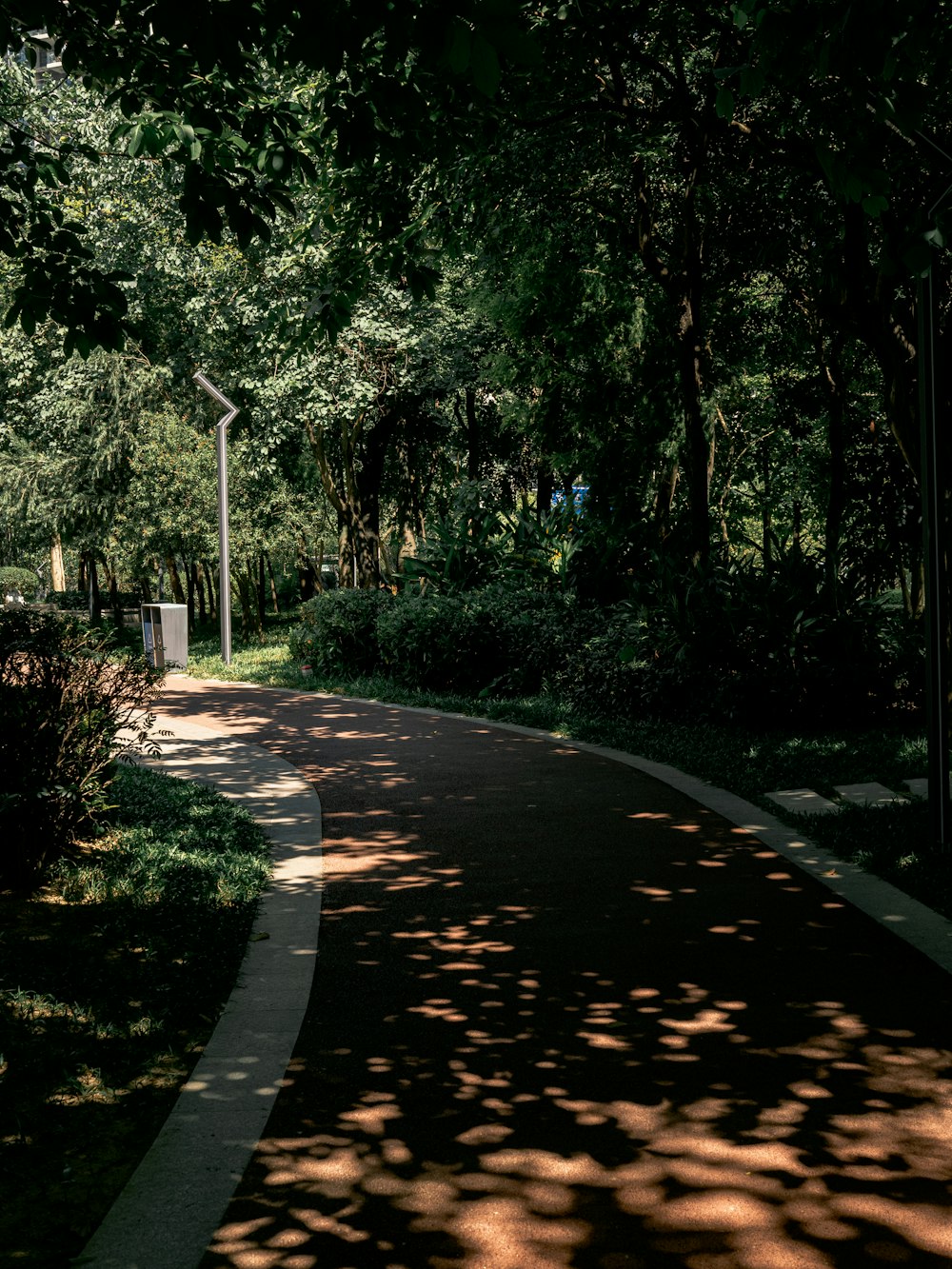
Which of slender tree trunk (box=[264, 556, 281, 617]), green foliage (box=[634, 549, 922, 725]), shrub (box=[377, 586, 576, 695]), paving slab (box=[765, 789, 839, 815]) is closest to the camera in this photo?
paving slab (box=[765, 789, 839, 815])

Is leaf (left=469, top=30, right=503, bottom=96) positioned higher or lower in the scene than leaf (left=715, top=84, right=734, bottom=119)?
lower

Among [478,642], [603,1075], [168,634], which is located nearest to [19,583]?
[168,634]

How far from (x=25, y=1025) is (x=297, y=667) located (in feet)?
53.8

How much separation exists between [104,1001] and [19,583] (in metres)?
59.5

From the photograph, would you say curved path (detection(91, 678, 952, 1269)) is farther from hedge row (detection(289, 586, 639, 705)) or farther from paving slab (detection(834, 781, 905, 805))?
hedge row (detection(289, 586, 639, 705))

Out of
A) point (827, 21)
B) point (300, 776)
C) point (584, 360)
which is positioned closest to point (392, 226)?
point (300, 776)

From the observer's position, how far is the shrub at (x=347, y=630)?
19.2m

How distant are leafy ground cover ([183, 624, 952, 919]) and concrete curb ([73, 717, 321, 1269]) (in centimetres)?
320

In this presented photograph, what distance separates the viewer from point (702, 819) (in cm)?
902

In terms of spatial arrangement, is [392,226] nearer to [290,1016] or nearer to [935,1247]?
[290,1016]

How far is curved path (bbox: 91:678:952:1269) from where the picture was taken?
11.5 ft

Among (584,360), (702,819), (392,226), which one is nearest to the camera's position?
(702,819)

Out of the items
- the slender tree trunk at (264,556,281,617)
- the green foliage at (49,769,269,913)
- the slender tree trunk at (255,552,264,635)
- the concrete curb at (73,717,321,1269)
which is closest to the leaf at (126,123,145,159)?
the green foliage at (49,769,269,913)

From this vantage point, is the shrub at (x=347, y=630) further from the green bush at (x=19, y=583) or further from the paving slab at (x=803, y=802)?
the green bush at (x=19, y=583)
